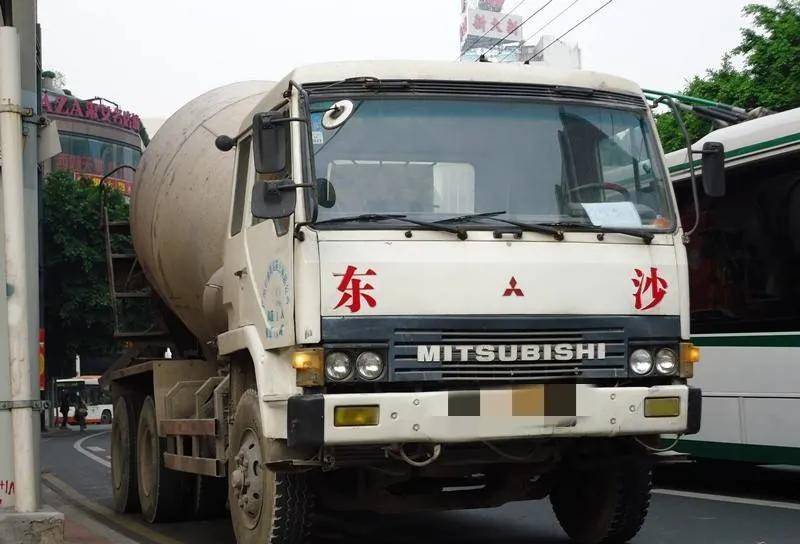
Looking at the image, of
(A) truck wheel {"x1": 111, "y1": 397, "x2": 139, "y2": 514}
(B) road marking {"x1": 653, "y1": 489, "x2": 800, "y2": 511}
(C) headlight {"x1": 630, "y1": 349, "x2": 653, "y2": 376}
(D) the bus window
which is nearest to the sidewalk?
(A) truck wheel {"x1": 111, "y1": 397, "x2": 139, "y2": 514}

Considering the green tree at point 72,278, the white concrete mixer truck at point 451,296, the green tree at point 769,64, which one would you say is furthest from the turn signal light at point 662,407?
the green tree at point 72,278

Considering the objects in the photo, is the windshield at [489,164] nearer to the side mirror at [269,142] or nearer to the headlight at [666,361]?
the side mirror at [269,142]

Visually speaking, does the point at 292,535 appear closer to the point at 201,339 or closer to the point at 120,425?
the point at 201,339

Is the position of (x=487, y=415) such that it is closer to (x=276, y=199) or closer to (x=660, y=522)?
(x=276, y=199)

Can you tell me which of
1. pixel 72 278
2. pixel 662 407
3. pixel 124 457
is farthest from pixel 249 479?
pixel 72 278

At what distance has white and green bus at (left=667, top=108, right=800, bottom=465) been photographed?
398 inches

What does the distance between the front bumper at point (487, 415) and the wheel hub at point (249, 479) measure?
0.94 m

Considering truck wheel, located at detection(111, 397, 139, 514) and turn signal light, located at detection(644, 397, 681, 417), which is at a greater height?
turn signal light, located at detection(644, 397, 681, 417)

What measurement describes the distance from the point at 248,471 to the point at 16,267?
1982 millimetres

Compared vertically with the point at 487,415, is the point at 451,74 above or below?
above

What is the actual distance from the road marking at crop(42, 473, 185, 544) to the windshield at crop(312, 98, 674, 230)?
3.82 metres

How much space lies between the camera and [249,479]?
736 cm

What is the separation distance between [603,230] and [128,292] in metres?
6.12

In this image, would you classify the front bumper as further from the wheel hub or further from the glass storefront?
the glass storefront
